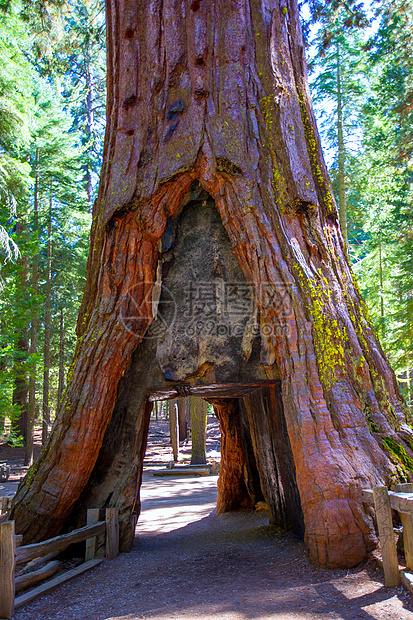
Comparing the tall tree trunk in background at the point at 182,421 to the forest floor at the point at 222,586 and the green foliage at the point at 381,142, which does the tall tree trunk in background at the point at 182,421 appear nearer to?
the green foliage at the point at 381,142

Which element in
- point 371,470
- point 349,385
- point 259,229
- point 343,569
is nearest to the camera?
point 343,569

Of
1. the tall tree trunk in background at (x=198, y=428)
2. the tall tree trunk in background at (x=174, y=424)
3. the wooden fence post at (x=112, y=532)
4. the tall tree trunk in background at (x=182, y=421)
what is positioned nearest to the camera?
the wooden fence post at (x=112, y=532)

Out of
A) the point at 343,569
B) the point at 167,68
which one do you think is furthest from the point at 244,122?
the point at 343,569

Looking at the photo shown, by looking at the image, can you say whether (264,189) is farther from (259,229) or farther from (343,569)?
(343,569)

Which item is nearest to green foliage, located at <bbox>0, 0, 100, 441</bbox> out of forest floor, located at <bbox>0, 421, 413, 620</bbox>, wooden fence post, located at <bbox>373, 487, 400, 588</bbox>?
forest floor, located at <bbox>0, 421, 413, 620</bbox>

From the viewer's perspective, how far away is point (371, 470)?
4934 mm

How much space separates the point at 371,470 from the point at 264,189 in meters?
3.69

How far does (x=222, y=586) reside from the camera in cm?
477

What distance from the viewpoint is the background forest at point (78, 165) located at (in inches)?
441

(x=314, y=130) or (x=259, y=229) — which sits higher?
(x=314, y=130)

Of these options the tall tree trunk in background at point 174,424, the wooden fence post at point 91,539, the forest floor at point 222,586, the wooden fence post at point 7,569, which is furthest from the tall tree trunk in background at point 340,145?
the wooden fence post at point 7,569

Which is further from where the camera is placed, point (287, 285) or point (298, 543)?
point (298, 543)

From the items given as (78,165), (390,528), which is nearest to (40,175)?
(78,165)

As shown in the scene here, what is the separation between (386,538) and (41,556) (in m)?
3.68
